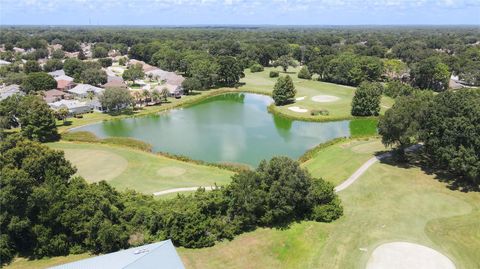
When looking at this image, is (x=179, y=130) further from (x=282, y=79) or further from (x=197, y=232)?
(x=197, y=232)

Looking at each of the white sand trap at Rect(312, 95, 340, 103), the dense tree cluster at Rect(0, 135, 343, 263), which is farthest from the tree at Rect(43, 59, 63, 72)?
the dense tree cluster at Rect(0, 135, 343, 263)

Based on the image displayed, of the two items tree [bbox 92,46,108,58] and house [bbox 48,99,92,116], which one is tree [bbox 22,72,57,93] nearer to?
house [bbox 48,99,92,116]

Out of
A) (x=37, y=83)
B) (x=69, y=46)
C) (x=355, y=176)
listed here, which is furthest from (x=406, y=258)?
(x=69, y=46)

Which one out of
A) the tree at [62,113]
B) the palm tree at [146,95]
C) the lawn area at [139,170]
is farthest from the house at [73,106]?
the lawn area at [139,170]

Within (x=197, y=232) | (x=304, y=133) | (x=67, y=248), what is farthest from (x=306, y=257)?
(x=304, y=133)

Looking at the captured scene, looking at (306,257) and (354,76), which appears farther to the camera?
(354,76)

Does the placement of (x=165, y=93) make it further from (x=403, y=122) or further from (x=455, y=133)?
(x=455, y=133)
